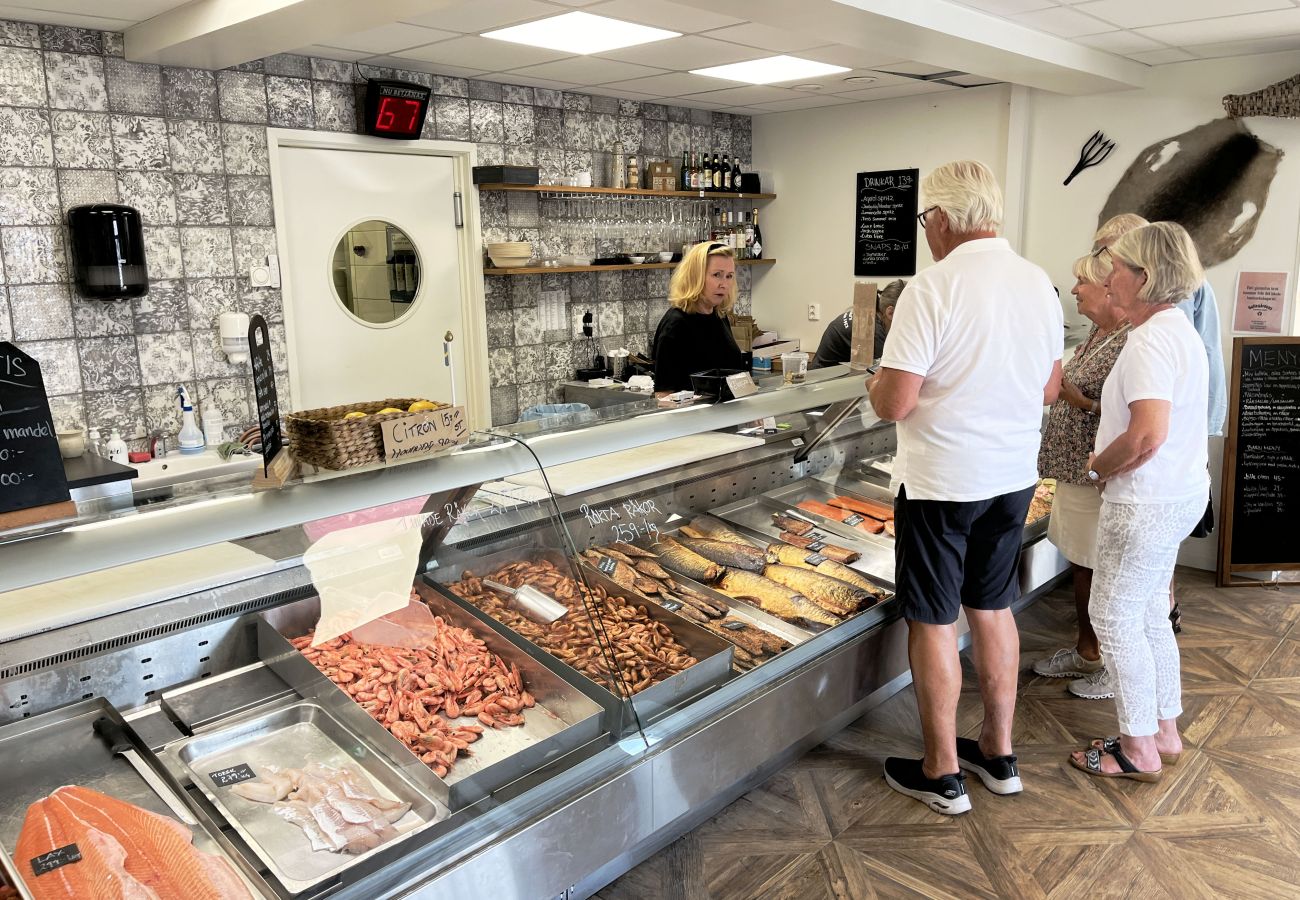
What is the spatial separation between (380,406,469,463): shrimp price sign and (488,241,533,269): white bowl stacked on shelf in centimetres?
346

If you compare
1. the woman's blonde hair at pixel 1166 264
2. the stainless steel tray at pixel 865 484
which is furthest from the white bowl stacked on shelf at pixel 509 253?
the woman's blonde hair at pixel 1166 264

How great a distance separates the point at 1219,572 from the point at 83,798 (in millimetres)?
4971

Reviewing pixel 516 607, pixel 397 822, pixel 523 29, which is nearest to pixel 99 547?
pixel 397 822

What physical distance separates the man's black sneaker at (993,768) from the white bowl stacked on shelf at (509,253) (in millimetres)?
3614

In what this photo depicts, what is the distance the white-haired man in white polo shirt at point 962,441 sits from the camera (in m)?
Answer: 2.50

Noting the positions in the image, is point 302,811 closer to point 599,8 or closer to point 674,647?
point 674,647

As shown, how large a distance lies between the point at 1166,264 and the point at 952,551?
3.44 ft

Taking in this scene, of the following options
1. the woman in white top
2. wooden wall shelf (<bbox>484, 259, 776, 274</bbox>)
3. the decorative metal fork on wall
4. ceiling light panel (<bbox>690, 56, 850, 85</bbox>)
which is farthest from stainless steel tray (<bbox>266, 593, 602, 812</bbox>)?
the decorative metal fork on wall

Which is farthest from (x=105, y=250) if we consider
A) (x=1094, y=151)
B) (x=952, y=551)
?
(x=1094, y=151)

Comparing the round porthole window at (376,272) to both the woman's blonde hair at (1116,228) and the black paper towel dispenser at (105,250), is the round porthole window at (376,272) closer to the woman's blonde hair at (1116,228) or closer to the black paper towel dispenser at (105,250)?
the black paper towel dispenser at (105,250)

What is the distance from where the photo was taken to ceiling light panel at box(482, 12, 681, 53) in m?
4.01

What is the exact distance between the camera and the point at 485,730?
2.04 metres

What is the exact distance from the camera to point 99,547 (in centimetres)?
148

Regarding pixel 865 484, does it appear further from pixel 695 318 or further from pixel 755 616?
pixel 695 318
